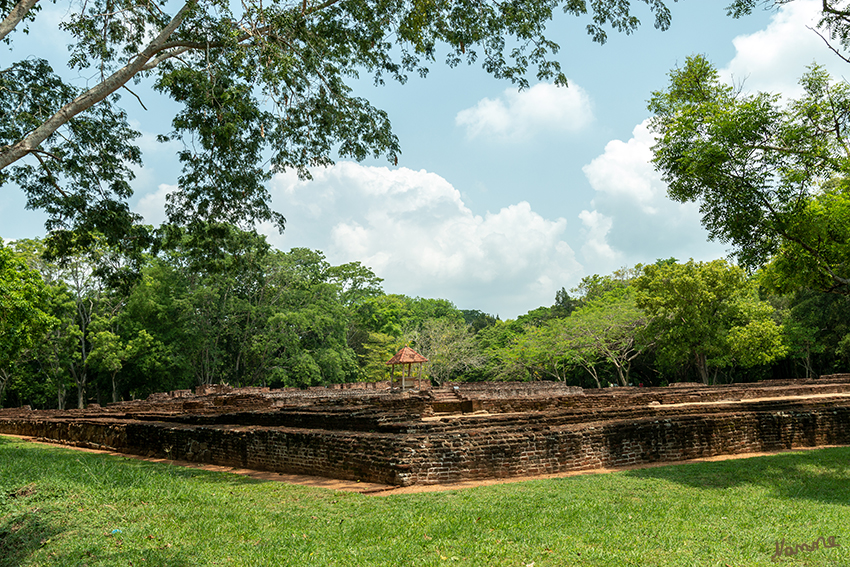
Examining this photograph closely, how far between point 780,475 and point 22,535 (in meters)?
8.93

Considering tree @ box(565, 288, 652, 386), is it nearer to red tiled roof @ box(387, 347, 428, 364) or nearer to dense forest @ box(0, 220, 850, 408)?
dense forest @ box(0, 220, 850, 408)

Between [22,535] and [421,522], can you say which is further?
[421,522]

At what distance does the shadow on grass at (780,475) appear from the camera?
639cm

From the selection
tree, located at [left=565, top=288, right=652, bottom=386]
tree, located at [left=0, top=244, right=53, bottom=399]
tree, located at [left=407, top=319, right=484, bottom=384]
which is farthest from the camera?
tree, located at [left=407, top=319, right=484, bottom=384]

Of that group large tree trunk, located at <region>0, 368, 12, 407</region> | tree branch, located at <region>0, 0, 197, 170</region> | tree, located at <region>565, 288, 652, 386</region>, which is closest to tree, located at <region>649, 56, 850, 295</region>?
tree branch, located at <region>0, 0, 197, 170</region>

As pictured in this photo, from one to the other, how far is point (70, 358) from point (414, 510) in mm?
31534

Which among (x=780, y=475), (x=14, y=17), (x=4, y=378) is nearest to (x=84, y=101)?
(x=14, y=17)

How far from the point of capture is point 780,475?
7.37 meters

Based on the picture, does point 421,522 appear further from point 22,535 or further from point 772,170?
point 772,170

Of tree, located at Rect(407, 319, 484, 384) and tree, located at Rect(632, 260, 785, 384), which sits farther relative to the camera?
tree, located at Rect(407, 319, 484, 384)

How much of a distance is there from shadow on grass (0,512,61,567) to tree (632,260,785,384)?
30.4m

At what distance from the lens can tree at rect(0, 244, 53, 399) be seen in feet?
44.1

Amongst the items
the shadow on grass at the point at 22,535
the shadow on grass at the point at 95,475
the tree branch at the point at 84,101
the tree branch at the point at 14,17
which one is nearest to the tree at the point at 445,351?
the shadow on grass at the point at 95,475

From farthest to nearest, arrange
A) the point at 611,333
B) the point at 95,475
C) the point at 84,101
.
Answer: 1. the point at 611,333
2. the point at 84,101
3. the point at 95,475
